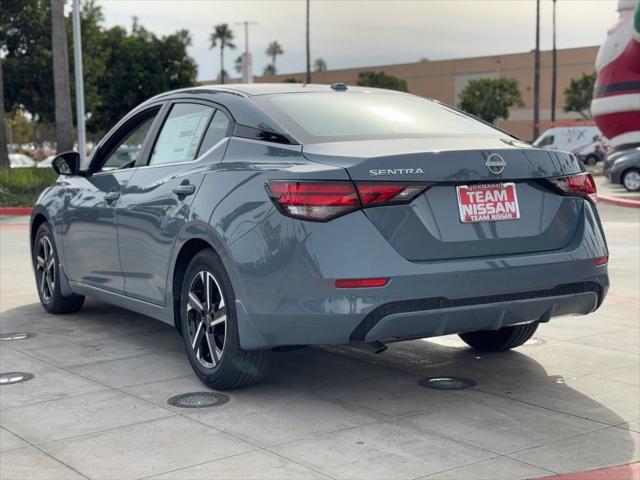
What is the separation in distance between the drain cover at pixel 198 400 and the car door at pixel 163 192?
78 centimetres

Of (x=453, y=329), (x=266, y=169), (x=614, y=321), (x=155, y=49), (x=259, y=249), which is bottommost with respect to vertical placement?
(x=614, y=321)

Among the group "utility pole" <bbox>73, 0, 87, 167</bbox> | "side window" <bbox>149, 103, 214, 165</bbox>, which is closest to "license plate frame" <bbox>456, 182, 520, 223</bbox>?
"side window" <bbox>149, 103, 214, 165</bbox>

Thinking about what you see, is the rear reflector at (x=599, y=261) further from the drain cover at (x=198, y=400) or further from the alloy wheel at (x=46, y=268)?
the alloy wheel at (x=46, y=268)

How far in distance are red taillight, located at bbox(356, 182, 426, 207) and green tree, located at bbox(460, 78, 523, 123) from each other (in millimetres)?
76200

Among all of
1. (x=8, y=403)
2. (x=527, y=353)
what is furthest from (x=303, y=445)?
(x=527, y=353)

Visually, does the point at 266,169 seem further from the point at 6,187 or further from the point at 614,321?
the point at 6,187

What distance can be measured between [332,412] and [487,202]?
133 cm

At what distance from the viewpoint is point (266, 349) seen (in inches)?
208

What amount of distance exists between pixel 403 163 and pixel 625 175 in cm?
2390

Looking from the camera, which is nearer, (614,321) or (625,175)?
(614,321)

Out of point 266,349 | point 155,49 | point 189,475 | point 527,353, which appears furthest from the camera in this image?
point 155,49

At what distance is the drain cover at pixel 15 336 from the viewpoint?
726 centimetres

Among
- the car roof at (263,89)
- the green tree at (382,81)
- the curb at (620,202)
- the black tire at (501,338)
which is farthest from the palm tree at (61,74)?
the green tree at (382,81)

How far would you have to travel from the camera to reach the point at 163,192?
6.05 metres
